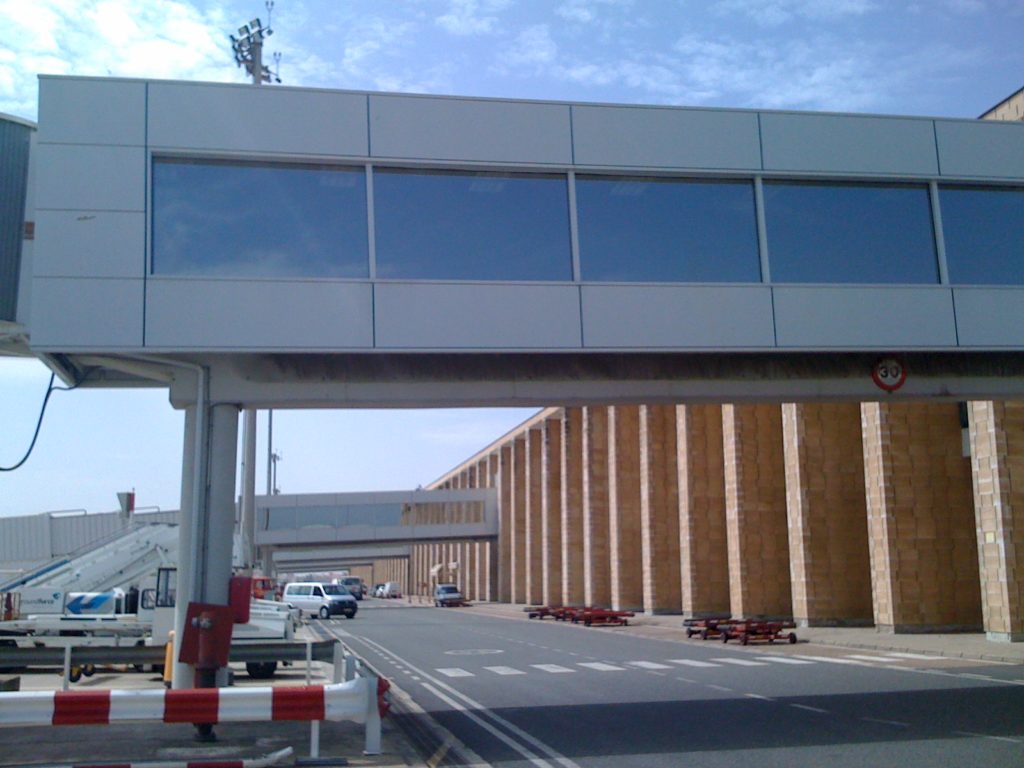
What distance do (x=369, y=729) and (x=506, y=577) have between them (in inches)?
2653

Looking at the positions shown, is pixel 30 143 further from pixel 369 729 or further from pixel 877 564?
pixel 877 564

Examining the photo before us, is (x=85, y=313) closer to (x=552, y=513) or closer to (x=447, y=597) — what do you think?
(x=552, y=513)

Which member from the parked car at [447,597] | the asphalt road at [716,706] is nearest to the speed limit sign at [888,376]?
the asphalt road at [716,706]

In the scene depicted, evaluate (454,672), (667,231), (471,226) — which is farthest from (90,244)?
(454,672)

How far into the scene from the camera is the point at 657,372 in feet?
48.7

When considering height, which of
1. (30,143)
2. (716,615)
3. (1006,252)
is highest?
(30,143)

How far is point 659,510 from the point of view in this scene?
4662 centimetres

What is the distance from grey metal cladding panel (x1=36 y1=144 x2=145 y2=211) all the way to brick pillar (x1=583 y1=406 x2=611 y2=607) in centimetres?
4254

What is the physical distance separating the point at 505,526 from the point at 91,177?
66.3 m

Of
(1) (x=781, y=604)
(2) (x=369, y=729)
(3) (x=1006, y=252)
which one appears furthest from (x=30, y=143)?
(1) (x=781, y=604)

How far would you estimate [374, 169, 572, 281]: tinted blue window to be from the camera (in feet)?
44.0

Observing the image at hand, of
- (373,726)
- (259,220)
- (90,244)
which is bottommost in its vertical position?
(373,726)

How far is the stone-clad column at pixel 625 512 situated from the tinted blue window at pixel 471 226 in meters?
37.4

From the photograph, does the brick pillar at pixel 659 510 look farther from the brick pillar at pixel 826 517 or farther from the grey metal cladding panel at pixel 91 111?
the grey metal cladding panel at pixel 91 111
